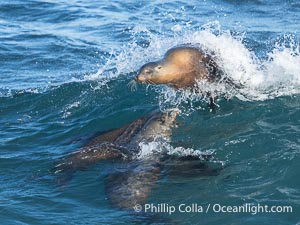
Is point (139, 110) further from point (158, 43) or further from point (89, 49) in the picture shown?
point (89, 49)

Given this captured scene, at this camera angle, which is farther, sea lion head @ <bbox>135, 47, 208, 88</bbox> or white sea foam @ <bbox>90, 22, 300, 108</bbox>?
white sea foam @ <bbox>90, 22, 300, 108</bbox>

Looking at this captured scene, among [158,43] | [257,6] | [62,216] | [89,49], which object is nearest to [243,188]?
[62,216]

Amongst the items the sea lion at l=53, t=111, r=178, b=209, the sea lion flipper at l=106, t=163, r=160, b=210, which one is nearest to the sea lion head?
the sea lion at l=53, t=111, r=178, b=209

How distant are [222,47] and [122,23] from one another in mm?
6816

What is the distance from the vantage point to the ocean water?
671 centimetres

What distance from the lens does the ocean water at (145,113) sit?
6.71m

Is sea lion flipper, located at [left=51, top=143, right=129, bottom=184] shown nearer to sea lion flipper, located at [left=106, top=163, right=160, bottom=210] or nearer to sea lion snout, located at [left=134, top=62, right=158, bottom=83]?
sea lion flipper, located at [left=106, top=163, right=160, bottom=210]

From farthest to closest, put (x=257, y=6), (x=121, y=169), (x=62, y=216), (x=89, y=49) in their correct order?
1. (x=257, y=6)
2. (x=89, y=49)
3. (x=121, y=169)
4. (x=62, y=216)

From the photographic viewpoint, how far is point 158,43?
1084 centimetres

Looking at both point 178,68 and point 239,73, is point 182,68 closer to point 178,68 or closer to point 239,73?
point 178,68

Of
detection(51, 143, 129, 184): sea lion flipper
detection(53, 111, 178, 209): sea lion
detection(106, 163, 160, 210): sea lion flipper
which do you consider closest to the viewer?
detection(106, 163, 160, 210): sea lion flipper

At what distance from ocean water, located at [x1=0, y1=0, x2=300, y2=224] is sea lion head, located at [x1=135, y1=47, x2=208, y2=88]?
0.86 ft

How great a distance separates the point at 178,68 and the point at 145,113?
43.3 inches

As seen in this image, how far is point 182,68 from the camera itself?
8836mm
